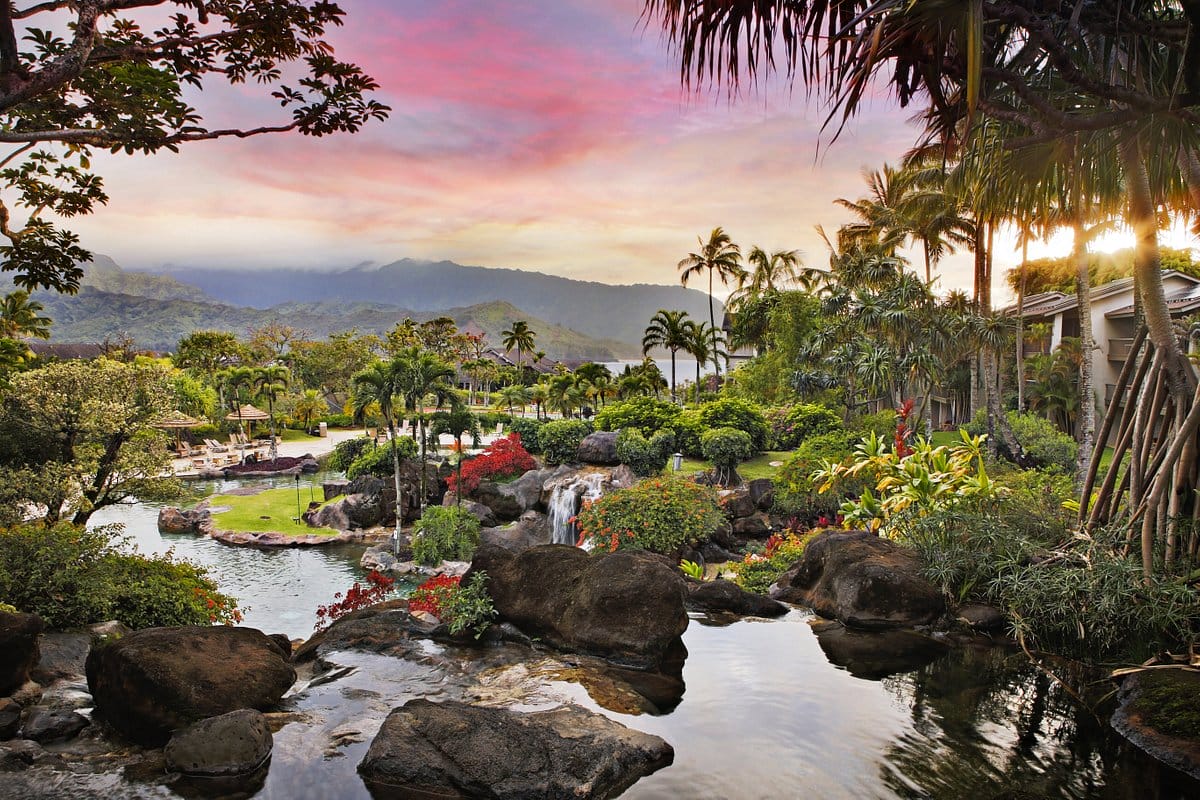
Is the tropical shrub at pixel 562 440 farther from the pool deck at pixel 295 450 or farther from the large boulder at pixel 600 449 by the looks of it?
the pool deck at pixel 295 450

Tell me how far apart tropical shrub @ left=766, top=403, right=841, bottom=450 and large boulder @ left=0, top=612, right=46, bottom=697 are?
2513 centimetres

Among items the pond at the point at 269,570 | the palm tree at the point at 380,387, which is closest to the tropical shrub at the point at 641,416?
the palm tree at the point at 380,387

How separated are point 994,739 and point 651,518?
38.2 feet

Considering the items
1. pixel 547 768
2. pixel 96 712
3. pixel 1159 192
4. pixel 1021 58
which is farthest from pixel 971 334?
pixel 96 712

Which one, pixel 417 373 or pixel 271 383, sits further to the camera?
pixel 271 383

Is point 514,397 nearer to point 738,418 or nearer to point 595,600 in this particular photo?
point 738,418

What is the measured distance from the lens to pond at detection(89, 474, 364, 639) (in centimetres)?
1867

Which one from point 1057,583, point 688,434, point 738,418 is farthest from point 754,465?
point 1057,583

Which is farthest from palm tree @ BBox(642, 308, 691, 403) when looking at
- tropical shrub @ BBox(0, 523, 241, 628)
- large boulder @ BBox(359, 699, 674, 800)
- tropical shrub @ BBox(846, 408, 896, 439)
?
large boulder @ BBox(359, 699, 674, 800)

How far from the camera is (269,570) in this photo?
2358 cm

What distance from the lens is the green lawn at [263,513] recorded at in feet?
90.7

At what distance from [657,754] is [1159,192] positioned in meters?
6.12

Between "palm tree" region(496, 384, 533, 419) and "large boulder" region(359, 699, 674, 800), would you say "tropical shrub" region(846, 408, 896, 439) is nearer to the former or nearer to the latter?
"large boulder" region(359, 699, 674, 800)

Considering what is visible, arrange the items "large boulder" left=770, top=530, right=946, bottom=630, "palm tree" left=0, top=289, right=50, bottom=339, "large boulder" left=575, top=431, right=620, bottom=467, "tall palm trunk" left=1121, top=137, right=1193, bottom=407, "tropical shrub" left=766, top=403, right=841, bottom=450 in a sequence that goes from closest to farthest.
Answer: "tall palm trunk" left=1121, top=137, right=1193, bottom=407
"large boulder" left=770, top=530, right=946, bottom=630
"palm tree" left=0, top=289, right=50, bottom=339
"tropical shrub" left=766, top=403, right=841, bottom=450
"large boulder" left=575, top=431, right=620, bottom=467
